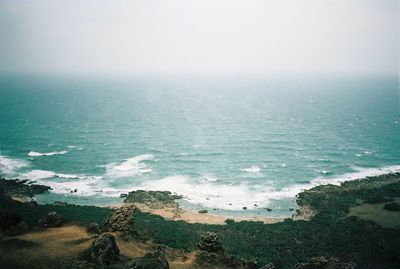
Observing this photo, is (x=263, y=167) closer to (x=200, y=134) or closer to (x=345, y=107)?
(x=200, y=134)

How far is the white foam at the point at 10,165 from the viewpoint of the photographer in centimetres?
9312

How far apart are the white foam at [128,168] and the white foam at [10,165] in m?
22.8

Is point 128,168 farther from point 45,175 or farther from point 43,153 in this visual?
point 43,153

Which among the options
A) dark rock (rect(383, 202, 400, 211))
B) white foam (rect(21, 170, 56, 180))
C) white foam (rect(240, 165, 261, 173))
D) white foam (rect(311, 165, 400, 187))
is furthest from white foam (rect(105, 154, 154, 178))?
dark rock (rect(383, 202, 400, 211))

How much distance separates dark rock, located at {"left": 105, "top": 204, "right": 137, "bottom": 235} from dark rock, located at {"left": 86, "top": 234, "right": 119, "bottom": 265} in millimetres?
7022

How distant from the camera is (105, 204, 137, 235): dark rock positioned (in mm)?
39344

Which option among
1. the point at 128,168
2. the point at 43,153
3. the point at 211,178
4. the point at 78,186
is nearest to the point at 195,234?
the point at 211,178

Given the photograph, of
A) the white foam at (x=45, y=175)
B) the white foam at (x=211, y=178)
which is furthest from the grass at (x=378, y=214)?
the white foam at (x=45, y=175)

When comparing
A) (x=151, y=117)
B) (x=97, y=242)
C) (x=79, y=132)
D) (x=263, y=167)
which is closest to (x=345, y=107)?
(x=151, y=117)

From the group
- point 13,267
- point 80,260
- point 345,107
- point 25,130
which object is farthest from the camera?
point 345,107

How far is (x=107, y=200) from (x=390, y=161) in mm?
79109

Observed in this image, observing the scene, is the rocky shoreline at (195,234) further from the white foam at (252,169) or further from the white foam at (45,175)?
the white foam at (252,169)

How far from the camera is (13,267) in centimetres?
2834

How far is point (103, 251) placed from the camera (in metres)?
31.2
